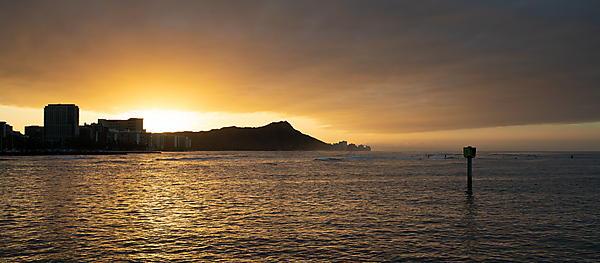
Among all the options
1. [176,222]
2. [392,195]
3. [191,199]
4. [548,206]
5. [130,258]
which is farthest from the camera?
[392,195]

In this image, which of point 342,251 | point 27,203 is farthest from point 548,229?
point 27,203

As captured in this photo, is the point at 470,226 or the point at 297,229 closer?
the point at 297,229

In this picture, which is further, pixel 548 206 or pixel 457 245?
pixel 548 206

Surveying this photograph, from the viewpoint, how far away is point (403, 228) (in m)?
21.0

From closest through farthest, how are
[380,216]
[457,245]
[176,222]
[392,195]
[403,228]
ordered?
[457,245], [403,228], [176,222], [380,216], [392,195]

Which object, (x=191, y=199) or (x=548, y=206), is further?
(x=191, y=199)

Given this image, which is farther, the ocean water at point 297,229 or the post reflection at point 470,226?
the post reflection at point 470,226

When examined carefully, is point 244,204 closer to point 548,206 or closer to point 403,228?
point 403,228

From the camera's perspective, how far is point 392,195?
37250 millimetres

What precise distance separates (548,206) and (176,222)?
2873 centimetres

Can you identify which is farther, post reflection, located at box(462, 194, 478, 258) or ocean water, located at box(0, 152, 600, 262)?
post reflection, located at box(462, 194, 478, 258)

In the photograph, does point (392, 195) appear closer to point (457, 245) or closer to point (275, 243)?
point (457, 245)

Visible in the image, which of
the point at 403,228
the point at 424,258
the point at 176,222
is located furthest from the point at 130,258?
the point at 403,228

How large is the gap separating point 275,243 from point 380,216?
9.89 metres
